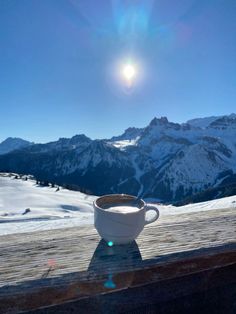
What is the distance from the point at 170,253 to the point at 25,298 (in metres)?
0.88

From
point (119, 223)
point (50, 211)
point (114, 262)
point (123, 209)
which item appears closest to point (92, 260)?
point (114, 262)

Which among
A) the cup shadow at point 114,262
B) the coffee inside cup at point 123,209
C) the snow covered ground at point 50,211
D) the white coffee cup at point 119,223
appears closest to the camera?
the cup shadow at point 114,262

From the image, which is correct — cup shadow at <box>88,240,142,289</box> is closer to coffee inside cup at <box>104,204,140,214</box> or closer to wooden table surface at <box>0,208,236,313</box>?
wooden table surface at <box>0,208,236,313</box>

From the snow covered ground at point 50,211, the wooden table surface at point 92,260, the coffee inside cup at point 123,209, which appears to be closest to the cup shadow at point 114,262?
the wooden table surface at point 92,260

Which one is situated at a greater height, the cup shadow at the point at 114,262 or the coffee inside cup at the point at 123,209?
the coffee inside cup at the point at 123,209

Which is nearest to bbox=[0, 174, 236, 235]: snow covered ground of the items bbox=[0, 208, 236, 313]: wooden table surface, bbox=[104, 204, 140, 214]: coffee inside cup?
bbox=[0, 208, 236, 313]: wooden table surface

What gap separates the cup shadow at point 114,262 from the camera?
1.75 metres

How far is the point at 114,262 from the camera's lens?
184cm

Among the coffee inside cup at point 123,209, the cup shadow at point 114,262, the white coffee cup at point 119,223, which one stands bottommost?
the cup shadow at point 114,262

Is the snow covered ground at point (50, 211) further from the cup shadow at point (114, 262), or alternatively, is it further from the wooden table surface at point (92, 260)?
the cup shadow at point (114, 262)

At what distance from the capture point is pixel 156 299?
79.2 inches

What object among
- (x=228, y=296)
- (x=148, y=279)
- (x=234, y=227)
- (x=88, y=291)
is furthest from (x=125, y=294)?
(x=234, y=227)

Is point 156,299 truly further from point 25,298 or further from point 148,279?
point 25,298

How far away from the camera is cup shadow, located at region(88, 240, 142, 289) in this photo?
5.73 feet
